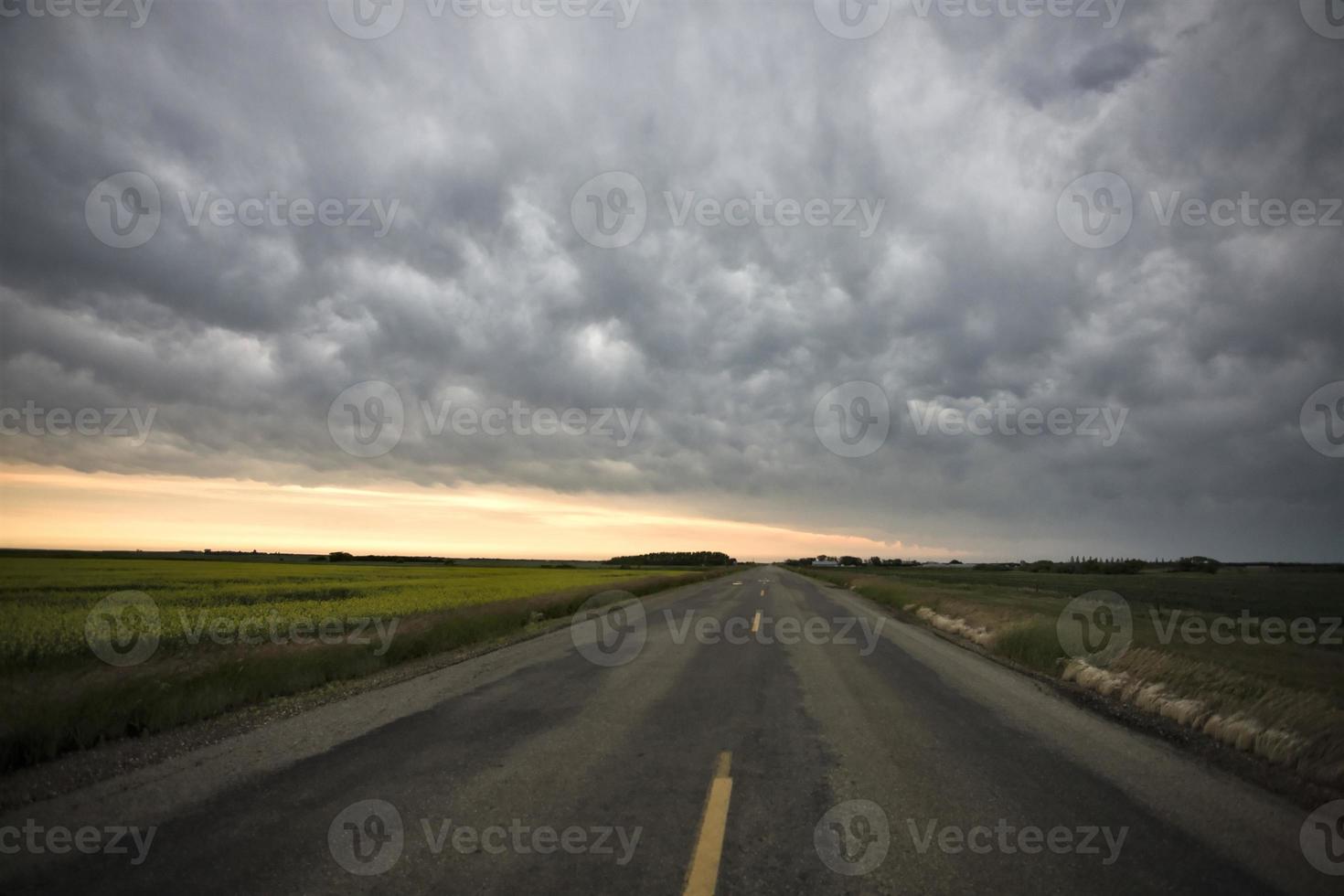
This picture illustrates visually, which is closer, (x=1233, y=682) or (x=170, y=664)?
(x=1233, y=682)

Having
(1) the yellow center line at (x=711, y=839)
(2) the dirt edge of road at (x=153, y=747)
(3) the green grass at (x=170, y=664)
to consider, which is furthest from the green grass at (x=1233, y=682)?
(3) the green grass at (x=170, y=664)

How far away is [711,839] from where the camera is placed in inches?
154

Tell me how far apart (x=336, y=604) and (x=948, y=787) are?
72.4ft

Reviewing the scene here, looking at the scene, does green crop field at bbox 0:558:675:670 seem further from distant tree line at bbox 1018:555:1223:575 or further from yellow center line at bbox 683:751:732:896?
distant tree line at bbox 1018:555:1223:575

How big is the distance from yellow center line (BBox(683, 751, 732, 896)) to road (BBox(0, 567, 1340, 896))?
0.02 metres

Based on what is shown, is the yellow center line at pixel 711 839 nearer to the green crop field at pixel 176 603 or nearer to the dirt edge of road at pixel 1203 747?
the dirt edge of road at pixel 1203 747

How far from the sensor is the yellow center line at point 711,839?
337cm

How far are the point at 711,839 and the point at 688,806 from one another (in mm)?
617

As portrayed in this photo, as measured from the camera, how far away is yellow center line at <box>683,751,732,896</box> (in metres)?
3.37

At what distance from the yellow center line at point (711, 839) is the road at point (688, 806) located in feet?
0.06

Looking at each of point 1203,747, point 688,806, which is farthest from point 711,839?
point 1203,747

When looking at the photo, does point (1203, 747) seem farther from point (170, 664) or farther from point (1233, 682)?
point (170, 664)

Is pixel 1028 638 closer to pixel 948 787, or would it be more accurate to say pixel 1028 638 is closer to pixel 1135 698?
pixel 1135 698

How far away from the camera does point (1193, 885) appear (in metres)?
3.46
